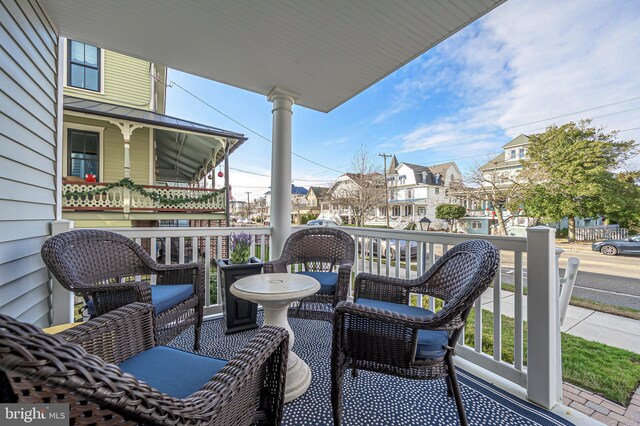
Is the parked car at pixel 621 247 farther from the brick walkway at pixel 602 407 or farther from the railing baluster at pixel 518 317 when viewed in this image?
the railing baluster at pixel 518 317

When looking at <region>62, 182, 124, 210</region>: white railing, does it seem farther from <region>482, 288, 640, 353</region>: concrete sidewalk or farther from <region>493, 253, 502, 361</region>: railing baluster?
<region>482, 288, 640, 353</region>: concrete sidewalk

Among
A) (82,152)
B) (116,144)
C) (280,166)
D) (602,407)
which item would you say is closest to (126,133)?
(116,144)

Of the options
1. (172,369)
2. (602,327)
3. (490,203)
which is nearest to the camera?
(172,369)

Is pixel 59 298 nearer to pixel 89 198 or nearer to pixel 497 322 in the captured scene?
pixel 497 322

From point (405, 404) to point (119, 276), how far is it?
2.44 meters

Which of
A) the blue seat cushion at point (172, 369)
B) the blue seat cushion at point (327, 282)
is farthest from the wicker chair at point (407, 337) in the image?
the blue seat cushion at point (327, 282)

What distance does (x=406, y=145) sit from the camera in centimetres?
2038

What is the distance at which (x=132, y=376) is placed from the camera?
0.60 m

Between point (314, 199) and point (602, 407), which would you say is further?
point (314, 199)

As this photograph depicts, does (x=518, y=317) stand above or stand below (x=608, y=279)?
above

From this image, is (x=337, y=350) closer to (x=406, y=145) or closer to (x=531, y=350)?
(x=531, y=350)

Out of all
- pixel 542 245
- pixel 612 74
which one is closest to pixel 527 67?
pixel 612 74
